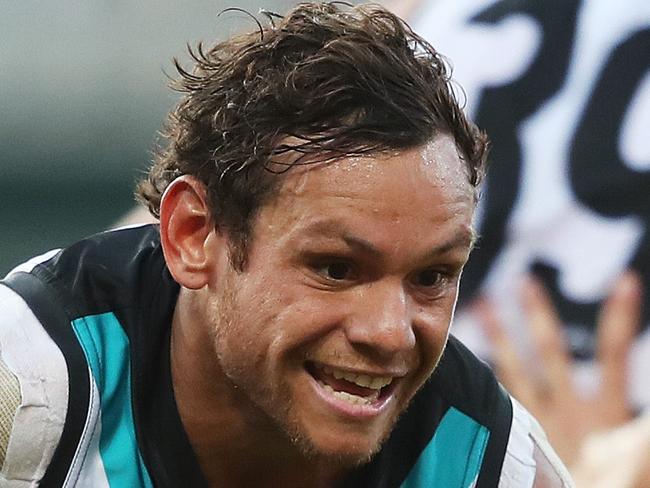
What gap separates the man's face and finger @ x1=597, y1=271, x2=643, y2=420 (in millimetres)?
1193

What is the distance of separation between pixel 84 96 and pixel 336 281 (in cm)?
219

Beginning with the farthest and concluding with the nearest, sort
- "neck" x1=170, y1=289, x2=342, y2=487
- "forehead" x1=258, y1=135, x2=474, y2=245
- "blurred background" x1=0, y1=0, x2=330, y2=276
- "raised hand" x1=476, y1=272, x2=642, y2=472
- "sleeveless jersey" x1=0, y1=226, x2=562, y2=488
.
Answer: "blurred background" x1=0, y1=0, x2=330, y2=276 → "raised hand" x1=476, y1=272, x2=642, y2=472 → "neck" x1=170, y1=289, x2=342, y2=487 → "sleeveless jersey" x1=0, y1=226, x2=562, y2=488 → "forehead" x1=258, y1=135, x2=474, y2=245

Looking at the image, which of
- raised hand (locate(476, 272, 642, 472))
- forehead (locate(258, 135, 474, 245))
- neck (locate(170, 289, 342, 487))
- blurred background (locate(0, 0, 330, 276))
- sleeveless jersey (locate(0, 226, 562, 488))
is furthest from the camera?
blurred background (locate(0, 0, 330, 276))

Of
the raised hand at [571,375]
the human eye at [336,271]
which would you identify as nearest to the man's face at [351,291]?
the human eye at [336,271]

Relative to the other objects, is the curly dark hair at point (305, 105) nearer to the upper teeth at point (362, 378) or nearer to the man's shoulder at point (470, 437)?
the upper teeth at point (362, 378)

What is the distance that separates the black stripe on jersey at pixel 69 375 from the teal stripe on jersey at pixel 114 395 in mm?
16

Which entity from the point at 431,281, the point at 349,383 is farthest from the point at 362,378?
the point at 431,281

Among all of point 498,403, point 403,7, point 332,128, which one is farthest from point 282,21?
point 403,7

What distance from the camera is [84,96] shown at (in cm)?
356

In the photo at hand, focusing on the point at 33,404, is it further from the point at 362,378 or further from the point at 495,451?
the point at 495,451

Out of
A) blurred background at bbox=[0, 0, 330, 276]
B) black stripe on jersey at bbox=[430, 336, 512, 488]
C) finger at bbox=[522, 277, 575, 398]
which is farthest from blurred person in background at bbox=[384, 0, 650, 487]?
black stripe on jersey at bbox=[430, 336, 512, 488]

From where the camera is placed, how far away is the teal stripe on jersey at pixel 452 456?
170 cm

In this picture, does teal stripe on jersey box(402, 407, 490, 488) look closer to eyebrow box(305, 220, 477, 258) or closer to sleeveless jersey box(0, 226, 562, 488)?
sleeveless jersey box(0, 226, 562, 488)

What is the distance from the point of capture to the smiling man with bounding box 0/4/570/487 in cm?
148
